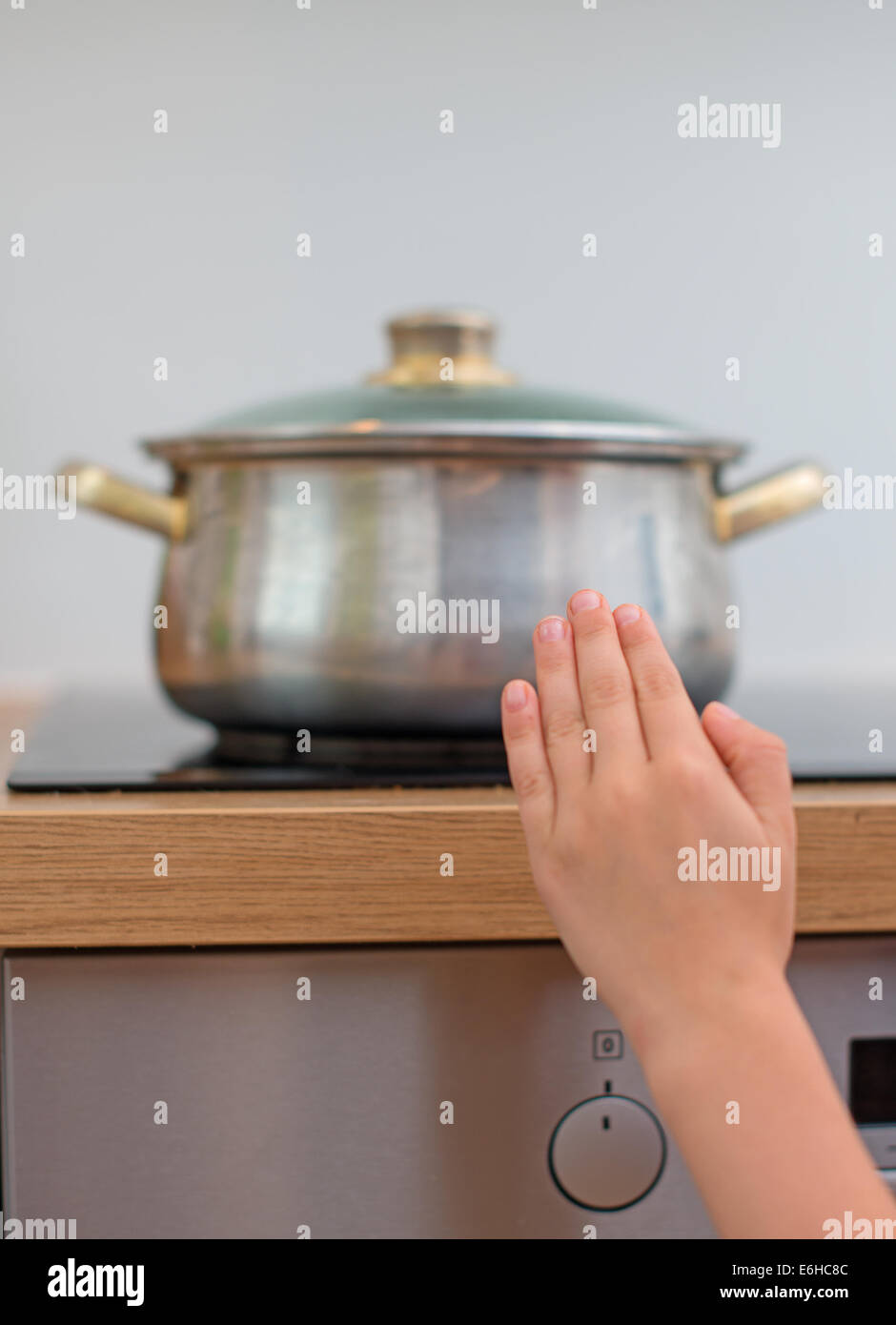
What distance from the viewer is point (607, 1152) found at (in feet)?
1.73

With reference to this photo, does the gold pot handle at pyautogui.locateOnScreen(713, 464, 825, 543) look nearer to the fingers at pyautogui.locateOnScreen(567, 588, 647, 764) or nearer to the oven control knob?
the fingers at pyautogui.locateOnScreen(567, 588, 647, 764)

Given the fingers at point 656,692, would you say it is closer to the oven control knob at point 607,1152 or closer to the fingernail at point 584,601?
the fingernail at point 584,601

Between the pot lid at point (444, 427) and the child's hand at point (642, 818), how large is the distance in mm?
106

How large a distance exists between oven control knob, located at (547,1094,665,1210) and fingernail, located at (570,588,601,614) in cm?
20

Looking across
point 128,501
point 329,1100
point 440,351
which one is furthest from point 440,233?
point 329,1100

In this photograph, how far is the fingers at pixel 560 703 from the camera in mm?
497

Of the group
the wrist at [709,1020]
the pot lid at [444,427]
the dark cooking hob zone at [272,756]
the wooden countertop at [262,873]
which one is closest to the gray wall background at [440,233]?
the dark cooking hob zone at [272,756]

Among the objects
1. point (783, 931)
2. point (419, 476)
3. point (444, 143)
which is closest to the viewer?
point (783, 931)

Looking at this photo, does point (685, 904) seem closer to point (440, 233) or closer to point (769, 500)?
point (769, 500)

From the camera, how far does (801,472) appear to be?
2.23 ft

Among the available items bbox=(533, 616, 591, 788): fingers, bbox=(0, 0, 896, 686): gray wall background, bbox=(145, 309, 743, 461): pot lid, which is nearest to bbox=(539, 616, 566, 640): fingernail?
bbox=(533, 616, 591, 788): fingers

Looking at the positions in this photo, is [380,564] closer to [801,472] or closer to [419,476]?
[419,476]
